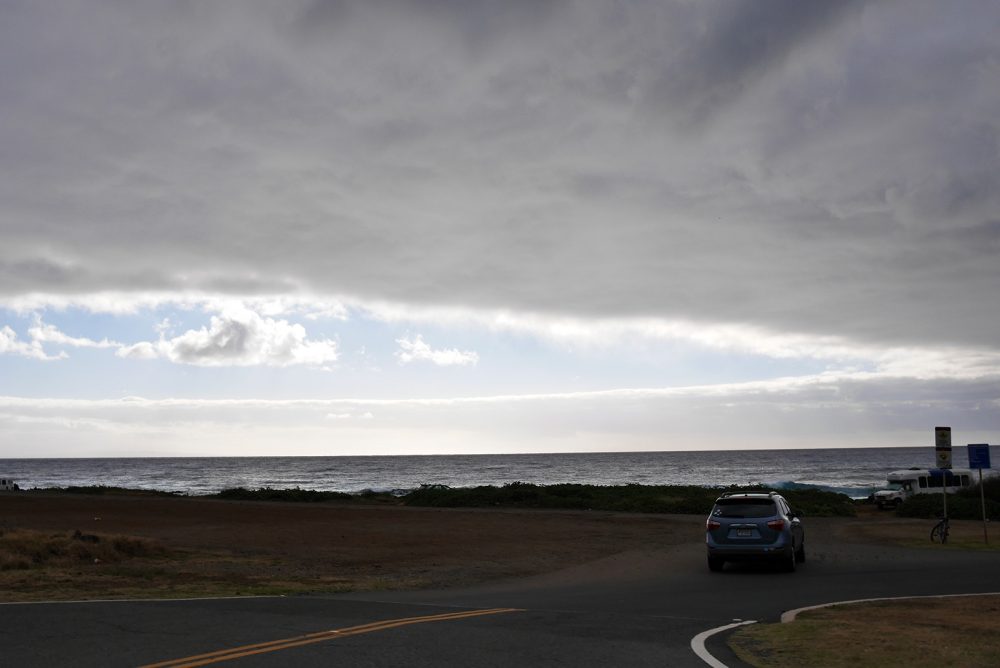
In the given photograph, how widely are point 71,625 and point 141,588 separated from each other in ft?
18.1

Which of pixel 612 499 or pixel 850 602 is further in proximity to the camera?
pixel 612 499

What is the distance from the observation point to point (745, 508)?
19.7 meters

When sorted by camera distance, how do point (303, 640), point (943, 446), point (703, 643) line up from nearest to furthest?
point (303, 640) < point (703, 643) < point (943, 446)

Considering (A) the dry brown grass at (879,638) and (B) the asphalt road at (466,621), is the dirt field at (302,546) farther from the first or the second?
(A) the dry brown grass at (879,638)

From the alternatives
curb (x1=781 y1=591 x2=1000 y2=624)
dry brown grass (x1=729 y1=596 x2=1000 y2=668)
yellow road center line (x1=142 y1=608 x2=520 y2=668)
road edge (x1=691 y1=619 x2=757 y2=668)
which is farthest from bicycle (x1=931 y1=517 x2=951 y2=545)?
yellow road center line (x1=142 y1=608 x2=520 y2=668)

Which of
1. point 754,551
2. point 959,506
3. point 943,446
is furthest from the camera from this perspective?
point 959,506

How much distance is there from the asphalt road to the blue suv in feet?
1.47

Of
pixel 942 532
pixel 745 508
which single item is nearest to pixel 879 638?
pixel 745 508

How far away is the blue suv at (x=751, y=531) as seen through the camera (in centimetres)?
1922

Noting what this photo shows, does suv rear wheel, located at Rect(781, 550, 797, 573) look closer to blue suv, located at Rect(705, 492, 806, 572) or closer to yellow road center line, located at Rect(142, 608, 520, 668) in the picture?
blue suv, located at Rect(705, 492, 806, 572)

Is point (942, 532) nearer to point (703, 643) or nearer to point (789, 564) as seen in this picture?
point (789, 564)

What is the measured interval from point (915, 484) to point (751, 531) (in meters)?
35.0

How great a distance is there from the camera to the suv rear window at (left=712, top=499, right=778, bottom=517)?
19562mm

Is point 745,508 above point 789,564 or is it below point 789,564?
above
